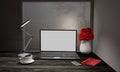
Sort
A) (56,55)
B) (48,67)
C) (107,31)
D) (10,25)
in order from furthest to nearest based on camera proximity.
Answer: (10,25)
(56,55)
(107,31)
(48,67)

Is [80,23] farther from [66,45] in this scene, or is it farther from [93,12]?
[66,45]

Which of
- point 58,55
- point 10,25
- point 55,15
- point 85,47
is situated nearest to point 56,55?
point 58,55

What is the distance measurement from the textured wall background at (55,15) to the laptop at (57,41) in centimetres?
20

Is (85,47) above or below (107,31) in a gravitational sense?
below

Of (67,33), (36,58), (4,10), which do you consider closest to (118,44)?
(67,33)

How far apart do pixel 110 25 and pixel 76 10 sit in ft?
2.32

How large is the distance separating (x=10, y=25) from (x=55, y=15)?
613mm

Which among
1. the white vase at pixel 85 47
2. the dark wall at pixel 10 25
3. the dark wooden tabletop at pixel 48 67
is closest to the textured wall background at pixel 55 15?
the dark wall at pixel 10 25

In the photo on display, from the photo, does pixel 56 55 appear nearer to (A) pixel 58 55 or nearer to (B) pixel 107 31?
(A) pixel 58 55

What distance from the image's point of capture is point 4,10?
2189mm

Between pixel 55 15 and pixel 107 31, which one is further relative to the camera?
pixel 55 15

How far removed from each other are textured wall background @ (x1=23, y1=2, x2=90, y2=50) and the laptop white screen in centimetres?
20

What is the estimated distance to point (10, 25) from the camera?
2.21 meters

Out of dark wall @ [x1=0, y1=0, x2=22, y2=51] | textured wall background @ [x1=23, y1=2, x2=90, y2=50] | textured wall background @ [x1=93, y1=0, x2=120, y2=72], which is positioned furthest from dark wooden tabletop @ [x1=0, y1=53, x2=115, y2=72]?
textured wall background @ [x1=23, y1=2, x2=90, y2=50]
